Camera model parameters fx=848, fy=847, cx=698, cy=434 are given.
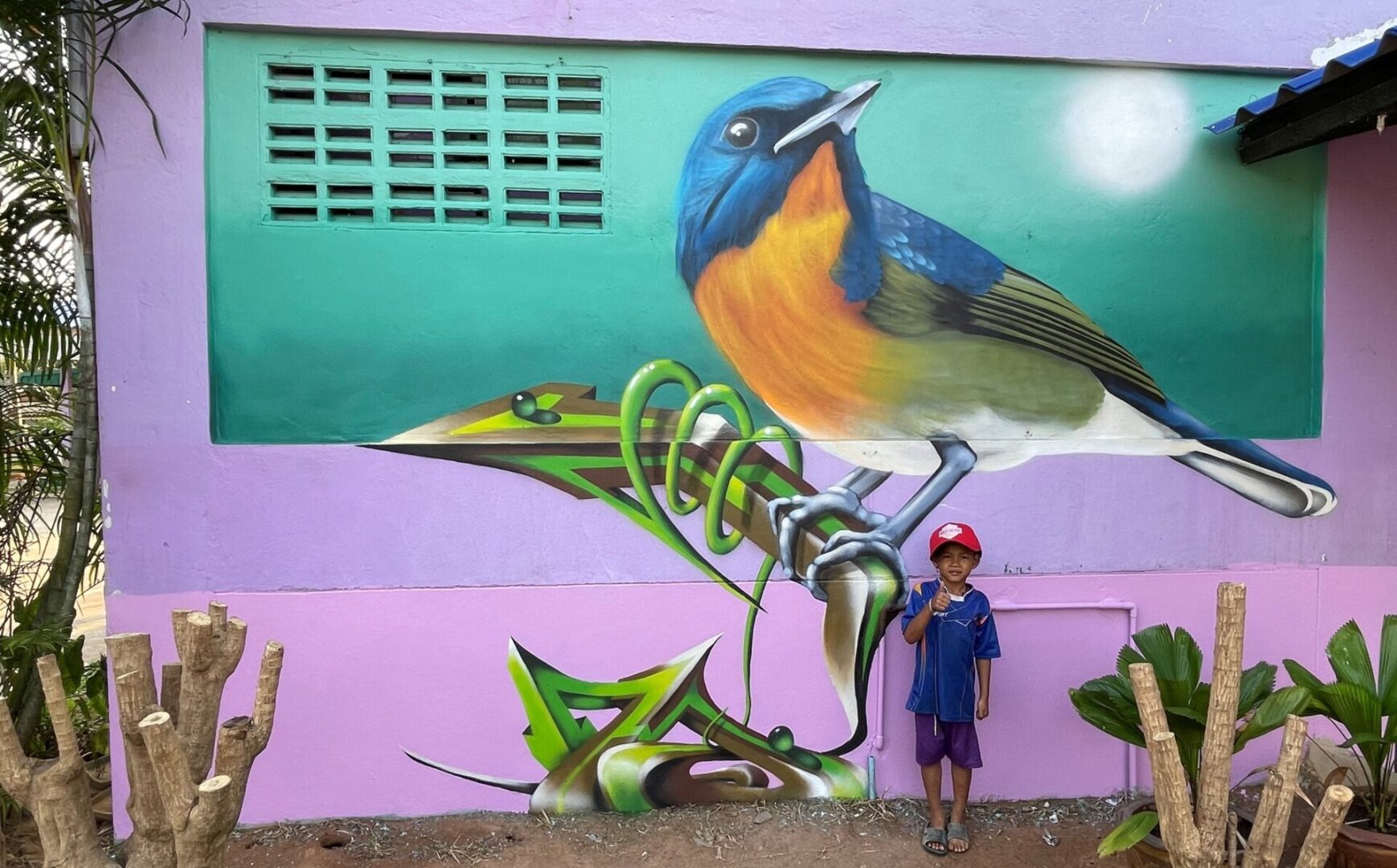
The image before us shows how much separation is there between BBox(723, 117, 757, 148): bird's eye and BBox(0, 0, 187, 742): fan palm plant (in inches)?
85.9

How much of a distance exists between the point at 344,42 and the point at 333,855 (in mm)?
3221

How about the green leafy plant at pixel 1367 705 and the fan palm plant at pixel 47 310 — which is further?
the fan palm plant at pixel 47 310

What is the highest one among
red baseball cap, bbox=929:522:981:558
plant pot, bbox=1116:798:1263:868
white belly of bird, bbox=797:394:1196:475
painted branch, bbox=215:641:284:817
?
white belly of bird, bbox=797:394:1196:475

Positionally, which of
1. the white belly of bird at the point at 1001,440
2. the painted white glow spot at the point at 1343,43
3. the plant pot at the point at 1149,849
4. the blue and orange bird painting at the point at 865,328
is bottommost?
the plant pot at the point at 1149,849

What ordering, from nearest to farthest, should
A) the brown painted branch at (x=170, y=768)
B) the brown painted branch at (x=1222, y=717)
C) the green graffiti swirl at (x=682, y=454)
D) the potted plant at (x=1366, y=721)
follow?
the brown painted branch at (x=170, y=768), the brown painted branch at (x=1222, y=717), the potted plant at (x=1366, y=721), the green graffiti swirl at (x=682, y=454)

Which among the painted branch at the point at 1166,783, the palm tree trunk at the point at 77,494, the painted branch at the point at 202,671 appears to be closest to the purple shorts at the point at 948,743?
the painted branch at the point at 1166,783

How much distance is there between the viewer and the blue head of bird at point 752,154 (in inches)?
142

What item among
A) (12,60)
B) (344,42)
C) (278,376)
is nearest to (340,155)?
(344,42)

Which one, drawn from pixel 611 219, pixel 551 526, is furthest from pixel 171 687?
pixel 611 219

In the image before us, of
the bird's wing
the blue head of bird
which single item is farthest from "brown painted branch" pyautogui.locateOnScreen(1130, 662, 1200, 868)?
the blue head of bird

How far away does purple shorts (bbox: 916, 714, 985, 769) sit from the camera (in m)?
3.44

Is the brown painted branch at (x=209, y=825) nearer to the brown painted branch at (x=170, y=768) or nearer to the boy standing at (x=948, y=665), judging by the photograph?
the brown painted branch at (x=170, y=768)

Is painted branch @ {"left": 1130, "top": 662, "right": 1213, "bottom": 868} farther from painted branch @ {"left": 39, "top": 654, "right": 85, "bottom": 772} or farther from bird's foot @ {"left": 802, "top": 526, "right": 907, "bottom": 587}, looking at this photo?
painted branch @ {"left": 39, "top": 654, "right": 85, "bottom": 772}

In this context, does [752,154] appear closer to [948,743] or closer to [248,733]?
[948,743]
